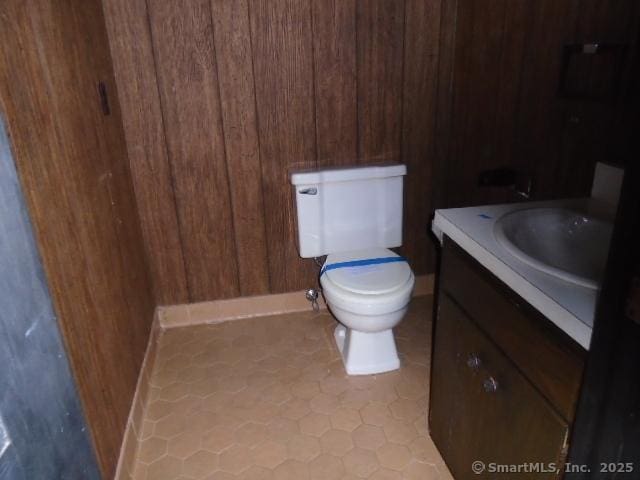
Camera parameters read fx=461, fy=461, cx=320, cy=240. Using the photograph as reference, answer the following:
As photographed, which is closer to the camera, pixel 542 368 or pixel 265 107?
pixel 542 368

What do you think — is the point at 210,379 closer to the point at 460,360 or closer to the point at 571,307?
the point at 460,360

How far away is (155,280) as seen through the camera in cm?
237

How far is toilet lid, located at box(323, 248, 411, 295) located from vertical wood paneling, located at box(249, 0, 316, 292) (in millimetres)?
382

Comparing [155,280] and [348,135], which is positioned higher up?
[348,135]

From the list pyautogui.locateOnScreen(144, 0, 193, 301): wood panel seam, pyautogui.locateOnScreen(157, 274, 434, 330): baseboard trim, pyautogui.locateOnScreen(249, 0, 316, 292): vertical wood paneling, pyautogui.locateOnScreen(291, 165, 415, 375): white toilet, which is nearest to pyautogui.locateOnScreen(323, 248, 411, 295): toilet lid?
pyautogui.locateOnScreen(291, 165, 415, 375): white toilet

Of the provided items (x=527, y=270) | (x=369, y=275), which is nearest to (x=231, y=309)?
(x=369, y=275)

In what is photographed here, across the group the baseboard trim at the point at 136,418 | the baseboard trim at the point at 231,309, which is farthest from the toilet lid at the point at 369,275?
the baseboard trim at the point at 136,418

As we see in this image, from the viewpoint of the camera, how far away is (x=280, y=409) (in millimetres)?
1874

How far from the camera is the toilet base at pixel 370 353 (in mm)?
2045

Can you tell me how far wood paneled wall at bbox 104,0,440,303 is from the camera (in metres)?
2.03

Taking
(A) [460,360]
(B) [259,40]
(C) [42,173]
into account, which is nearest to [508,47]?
(B) [259,40]

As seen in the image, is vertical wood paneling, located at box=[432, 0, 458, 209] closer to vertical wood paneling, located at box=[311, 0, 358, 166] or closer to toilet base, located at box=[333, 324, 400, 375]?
vertical wood paneling, located at box=[311, 0, 358, 166]

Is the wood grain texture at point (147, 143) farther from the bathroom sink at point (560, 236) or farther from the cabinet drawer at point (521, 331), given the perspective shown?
the bathroom sink at point (560, 236)

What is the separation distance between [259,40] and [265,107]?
0.95 ft
